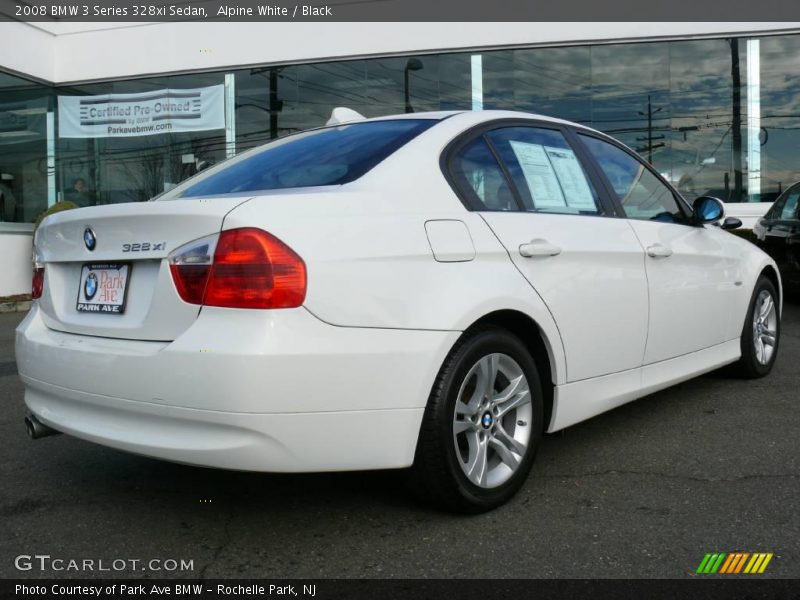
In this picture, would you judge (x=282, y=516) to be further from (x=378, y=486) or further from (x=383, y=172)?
(x=383, y=172)

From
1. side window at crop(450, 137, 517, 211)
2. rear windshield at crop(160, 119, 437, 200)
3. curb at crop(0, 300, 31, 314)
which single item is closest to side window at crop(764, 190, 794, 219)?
side window at crop(450, 137, 517, 211)

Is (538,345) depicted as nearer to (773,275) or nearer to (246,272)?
(246,272)

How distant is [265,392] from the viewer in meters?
2.27

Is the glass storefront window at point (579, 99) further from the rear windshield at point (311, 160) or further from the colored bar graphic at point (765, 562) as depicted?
the colored bar graphic at point (765, 562)

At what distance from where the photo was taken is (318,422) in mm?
2363

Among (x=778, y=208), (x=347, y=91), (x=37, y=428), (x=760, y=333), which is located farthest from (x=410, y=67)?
(x=37, y=428)

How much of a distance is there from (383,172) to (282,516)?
131cm

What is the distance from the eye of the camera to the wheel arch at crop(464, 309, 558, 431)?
2.96 meters

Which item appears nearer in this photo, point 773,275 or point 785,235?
point 773,275

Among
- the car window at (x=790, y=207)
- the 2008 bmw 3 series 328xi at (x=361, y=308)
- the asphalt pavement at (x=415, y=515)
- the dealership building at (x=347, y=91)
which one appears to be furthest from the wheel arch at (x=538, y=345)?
the dealership building at (x=347, y=91)

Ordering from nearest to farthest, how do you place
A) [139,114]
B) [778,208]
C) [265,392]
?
[265,392]
[778,208]
[139,114]

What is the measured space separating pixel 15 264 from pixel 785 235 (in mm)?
11593
